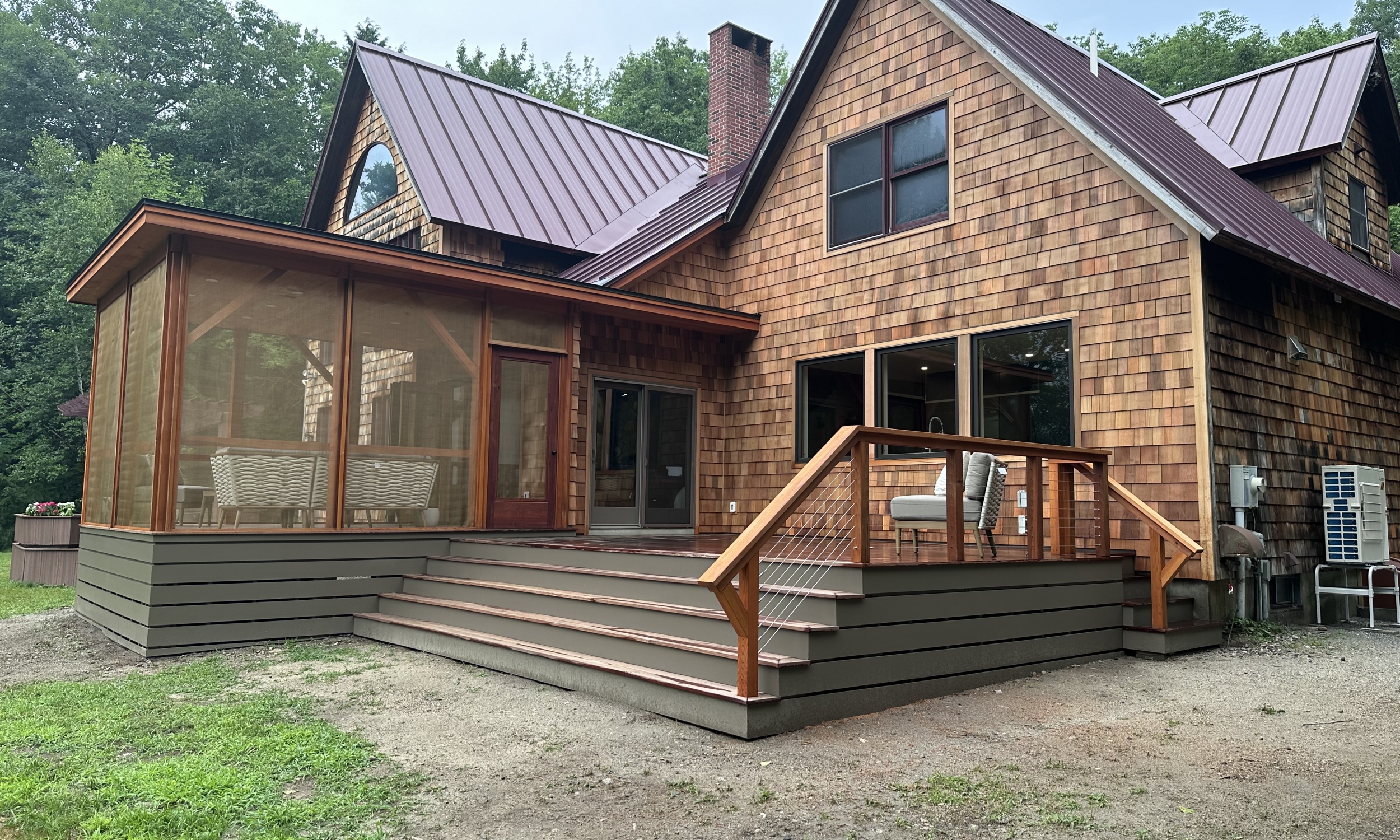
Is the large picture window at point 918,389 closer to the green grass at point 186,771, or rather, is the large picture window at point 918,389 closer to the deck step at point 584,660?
the deck step at point 584,660

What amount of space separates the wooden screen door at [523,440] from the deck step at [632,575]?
80 centimetres

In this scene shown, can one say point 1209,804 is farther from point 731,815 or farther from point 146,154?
point 146,154

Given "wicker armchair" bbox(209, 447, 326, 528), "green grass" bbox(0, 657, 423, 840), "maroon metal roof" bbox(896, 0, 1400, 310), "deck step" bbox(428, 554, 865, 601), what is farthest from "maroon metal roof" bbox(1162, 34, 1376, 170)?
"green grass" bbox(0, 657, 423, 840)

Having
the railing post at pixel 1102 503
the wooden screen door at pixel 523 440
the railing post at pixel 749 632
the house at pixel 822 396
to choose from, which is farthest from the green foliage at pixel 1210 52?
the railing post at pixel 749 632

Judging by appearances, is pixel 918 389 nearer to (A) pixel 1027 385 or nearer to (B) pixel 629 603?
(A) pixel 1027 385

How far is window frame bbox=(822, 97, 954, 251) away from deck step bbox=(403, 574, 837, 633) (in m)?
4.97

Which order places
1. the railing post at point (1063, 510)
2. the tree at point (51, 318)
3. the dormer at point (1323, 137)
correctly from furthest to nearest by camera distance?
the tree at point (51, 318), the dormer at point (1323, 137), the railing post at point (1063, 510)

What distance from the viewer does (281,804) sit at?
3.76 metres

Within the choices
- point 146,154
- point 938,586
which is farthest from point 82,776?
point 146,154

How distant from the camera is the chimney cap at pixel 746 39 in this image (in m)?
14.2

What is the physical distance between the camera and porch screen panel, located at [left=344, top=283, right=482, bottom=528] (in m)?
8.29

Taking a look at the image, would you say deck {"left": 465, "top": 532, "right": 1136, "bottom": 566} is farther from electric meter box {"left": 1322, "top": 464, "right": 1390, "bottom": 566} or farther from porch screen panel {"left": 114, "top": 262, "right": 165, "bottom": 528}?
porch screen panel {"left": 114, "top": 262, "right": 165, "bottom": 528}

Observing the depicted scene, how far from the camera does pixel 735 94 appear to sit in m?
14.1

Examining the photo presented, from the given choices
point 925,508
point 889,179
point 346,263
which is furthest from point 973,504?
point 346,263
